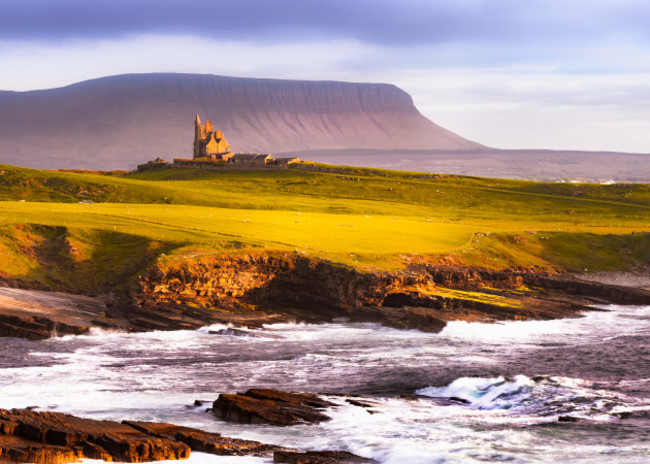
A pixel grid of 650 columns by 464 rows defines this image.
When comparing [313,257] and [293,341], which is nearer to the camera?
[293,341]

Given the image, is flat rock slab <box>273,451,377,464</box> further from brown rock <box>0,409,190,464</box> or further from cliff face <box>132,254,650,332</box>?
cliff face <box>132,254,650,332</box>

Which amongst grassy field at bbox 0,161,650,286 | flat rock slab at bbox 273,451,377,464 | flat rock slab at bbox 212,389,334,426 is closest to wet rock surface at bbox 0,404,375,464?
flat rock slab at bbox 273,451,377,464

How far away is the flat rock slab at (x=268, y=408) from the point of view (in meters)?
39.3

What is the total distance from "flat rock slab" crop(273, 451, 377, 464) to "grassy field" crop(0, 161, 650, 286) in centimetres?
4176

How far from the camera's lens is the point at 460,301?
72438mm

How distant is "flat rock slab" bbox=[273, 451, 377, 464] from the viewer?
32.6 meters

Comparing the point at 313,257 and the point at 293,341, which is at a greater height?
the point at 313,257

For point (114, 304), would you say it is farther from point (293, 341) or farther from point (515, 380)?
point (515, 380)

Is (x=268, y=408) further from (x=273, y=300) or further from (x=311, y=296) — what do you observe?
(x=311, y=296)

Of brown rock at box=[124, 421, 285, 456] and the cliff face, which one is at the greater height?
the cliff face

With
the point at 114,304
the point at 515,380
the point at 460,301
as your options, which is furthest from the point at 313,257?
the point at 515,380

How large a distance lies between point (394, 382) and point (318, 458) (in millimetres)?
16710

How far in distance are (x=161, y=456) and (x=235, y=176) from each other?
444ft

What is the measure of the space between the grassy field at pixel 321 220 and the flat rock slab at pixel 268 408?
3358cm
